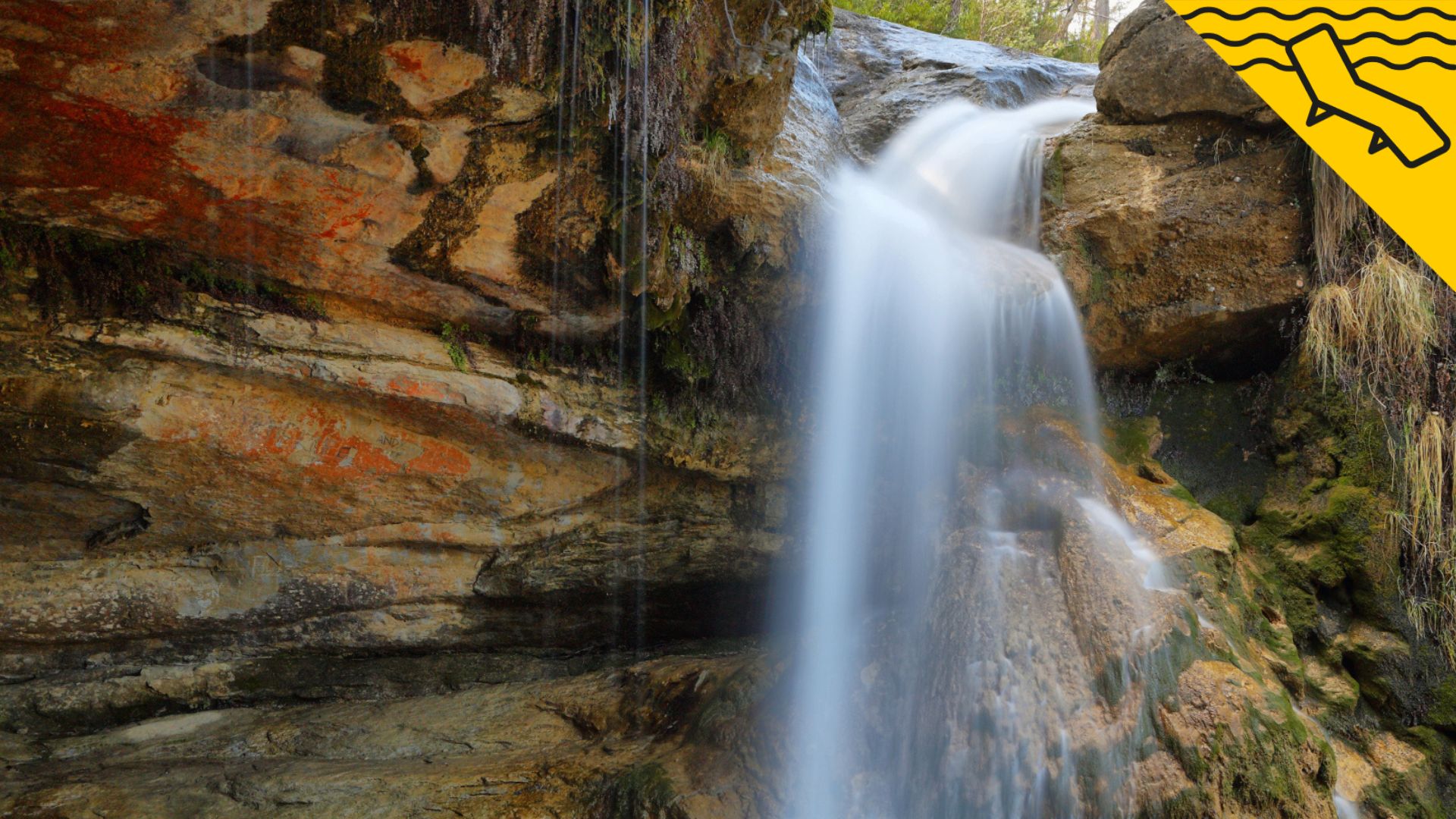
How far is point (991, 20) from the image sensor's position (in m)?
12.2

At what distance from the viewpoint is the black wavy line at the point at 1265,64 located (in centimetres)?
304

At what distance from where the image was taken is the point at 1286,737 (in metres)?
3.75

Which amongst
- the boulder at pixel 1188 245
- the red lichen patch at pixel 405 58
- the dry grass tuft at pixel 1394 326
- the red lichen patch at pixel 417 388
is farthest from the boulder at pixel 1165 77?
the red lichen patch at pixel 417 388

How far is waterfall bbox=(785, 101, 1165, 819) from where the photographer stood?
3.91 m

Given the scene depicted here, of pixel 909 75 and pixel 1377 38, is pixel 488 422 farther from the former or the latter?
pixel 909 75

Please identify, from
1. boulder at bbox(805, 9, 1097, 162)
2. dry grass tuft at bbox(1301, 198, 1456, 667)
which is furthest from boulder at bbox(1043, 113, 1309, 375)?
boulder at bbox(805, 9, 1097, 162)

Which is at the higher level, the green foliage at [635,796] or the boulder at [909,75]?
the boulder at [909,75]

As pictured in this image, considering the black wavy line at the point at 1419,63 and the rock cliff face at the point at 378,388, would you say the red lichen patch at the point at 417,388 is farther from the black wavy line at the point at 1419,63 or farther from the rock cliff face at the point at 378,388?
the black wavy line at the point at 1419,63

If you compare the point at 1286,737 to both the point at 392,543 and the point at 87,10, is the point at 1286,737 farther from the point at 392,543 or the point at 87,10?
the point at 87,10

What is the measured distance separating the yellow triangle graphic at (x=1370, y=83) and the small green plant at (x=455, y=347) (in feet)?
13.1

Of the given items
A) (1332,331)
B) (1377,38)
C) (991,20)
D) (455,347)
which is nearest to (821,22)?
(1377,38)

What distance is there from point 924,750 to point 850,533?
1747 mm

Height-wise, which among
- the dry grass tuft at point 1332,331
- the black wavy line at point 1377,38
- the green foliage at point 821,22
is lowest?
the dry grass tuft at point 1332,331

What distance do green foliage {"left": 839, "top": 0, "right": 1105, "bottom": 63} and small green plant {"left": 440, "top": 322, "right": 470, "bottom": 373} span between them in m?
9.03
